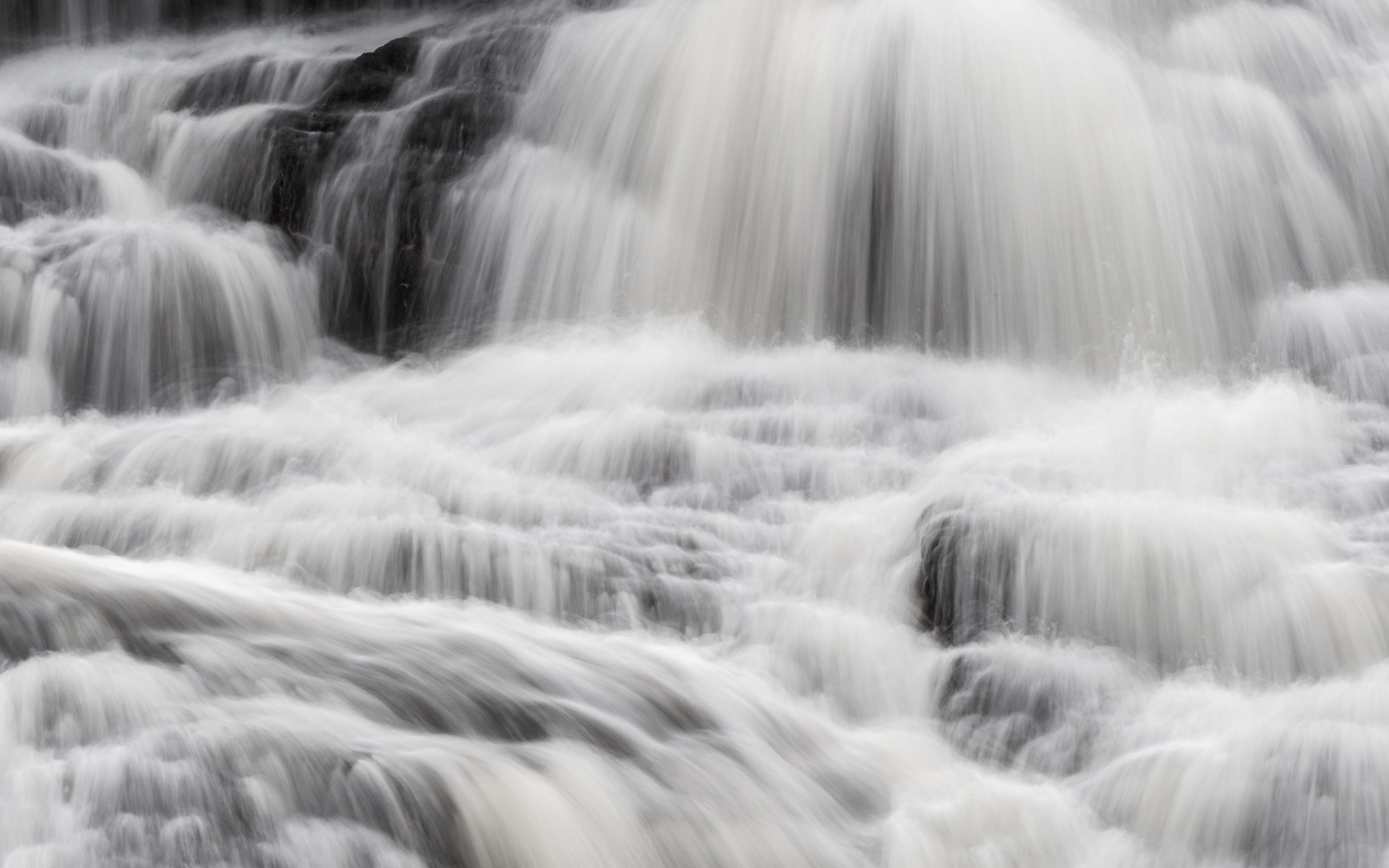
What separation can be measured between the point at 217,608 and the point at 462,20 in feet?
25.4

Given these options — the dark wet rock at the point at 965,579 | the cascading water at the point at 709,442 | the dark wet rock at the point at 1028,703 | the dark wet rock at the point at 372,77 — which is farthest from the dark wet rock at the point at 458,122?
the dark wet rock at the point at 1028,703

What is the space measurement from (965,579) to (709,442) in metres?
1.77

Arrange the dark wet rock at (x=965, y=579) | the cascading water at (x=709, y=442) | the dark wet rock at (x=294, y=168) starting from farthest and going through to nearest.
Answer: the dark wet rock at (x=294, y=168) < the dark wet rock at (x=965, y=579) < the cascading water at (x=709, y=442)

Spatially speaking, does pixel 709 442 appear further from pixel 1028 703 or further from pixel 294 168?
pixel 294 168

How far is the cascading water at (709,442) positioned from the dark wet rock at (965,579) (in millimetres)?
16

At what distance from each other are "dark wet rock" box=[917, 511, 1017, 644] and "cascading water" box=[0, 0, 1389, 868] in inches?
0.6

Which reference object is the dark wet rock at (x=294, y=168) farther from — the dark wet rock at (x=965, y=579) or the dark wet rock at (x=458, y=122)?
the dark wet rock at (x=965, y=579)

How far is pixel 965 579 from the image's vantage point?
550 cm

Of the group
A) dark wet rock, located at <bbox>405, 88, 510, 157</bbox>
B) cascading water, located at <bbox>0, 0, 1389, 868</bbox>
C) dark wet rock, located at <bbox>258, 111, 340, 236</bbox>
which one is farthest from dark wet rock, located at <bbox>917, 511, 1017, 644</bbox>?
dark wet rock, located at <bbox>258, 111, 340, 236</bbox>

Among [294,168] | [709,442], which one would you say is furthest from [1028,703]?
[294,168]

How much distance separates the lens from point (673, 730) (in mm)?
4633

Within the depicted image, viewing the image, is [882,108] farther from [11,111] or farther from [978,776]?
[11,111]

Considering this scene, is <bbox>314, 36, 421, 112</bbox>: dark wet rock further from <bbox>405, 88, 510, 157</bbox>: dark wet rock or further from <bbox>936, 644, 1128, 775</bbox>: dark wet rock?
<bbox>936, 644, 1128, 775</bbox>: dark wet rock

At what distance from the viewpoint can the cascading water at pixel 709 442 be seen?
13.7 feet
